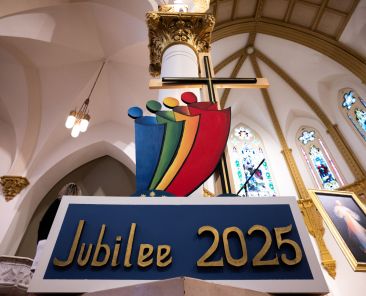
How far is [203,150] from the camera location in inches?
45.7

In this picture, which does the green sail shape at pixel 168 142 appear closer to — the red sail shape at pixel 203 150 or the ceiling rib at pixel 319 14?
the red sail shape at pixel 203 150

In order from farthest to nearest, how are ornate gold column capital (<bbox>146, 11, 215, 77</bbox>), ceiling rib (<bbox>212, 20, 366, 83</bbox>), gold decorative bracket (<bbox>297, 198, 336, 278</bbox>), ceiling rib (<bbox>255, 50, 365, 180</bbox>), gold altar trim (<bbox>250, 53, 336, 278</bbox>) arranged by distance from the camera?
ceiling rib (<bbox>212, 20, 366, 83</bbox>) < ceiling rib (<bbox>255, 50, 365, 180</bbox>) < gold altar trim (<bbox>250, 53, 336, 278</bbox>) < gold decorative bracket (<bbox>297, 198, 336, 278</bbox>) < ornate gold column capital (<bbox>146, 11, 215, 77</bbox>)

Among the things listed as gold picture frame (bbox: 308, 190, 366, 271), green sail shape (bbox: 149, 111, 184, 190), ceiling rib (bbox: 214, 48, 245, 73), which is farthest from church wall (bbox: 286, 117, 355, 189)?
green sail shape (bbox: 149, 111, 184, 190)

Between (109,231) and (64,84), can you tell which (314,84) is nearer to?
(64,84)

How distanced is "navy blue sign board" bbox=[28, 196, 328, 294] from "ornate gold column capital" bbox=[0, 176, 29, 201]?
6715mm

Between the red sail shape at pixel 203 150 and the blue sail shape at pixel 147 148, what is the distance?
4.9 inches

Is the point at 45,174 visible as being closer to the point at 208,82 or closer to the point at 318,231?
the point at 208,82

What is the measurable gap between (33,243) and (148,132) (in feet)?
21.3

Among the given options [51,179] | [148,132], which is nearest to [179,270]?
[148,132]

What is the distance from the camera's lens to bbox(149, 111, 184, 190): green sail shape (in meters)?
1.12

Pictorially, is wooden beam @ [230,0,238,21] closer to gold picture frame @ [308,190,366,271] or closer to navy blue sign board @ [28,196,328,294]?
gold picture frame @ [308,190,366,271]

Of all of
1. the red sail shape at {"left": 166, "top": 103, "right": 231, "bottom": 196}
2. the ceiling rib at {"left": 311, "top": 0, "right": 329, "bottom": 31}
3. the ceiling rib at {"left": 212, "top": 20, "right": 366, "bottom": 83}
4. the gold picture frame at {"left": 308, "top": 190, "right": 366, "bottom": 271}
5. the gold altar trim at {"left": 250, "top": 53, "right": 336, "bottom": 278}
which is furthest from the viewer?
the ceiling rib at {"left": 311, "top": 0, "right": 329, "bottom": 31}

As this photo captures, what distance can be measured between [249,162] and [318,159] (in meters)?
2.64

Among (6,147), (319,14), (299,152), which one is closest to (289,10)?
(319,14)
